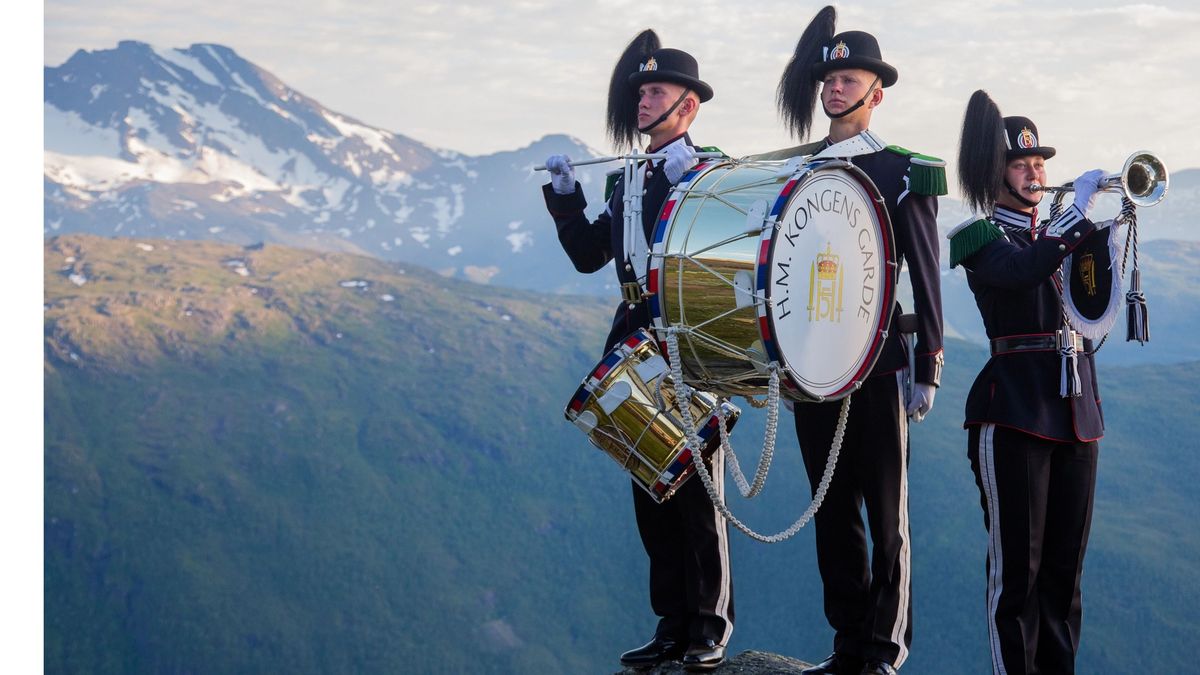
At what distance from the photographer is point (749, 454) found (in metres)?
137

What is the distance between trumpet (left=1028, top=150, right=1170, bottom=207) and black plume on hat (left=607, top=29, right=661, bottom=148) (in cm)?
257

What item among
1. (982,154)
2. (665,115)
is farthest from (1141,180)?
(665,115)

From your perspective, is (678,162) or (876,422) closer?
(876,422)

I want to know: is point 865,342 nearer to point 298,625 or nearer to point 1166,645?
point 1166,645

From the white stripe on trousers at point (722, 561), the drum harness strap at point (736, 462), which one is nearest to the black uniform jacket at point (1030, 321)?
the drum harness strap at point (736, 462)

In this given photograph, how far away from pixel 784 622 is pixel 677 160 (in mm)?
114776

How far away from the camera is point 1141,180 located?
18.5 ft

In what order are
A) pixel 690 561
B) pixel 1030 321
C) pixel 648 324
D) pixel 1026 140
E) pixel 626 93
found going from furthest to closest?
pixel 626 93 → pixel 690 561 → pixel 648 324 → pixel 1026 140 → pixel 1030 321

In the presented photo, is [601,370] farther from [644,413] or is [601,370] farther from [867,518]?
[867,518]

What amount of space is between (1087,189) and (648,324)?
2.15 meters

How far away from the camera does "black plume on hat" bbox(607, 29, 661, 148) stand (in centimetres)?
712

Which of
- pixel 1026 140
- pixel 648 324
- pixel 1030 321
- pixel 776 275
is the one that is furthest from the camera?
pixel 648 324

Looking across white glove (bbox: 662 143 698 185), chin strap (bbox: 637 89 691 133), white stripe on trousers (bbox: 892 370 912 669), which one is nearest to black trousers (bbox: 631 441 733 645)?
white stripe on trousers (bbox: 892 370 912 669)

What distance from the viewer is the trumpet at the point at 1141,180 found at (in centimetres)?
556
